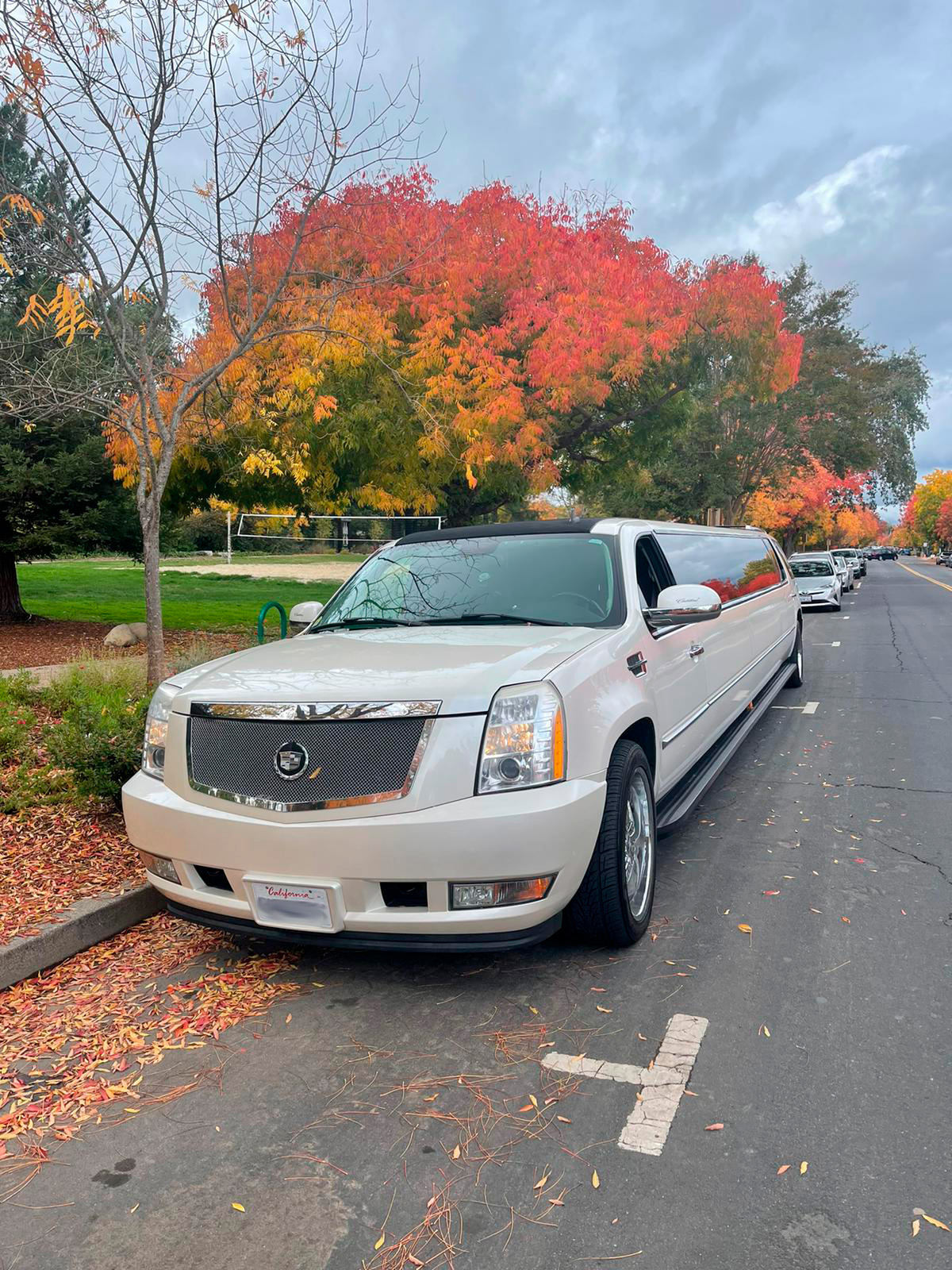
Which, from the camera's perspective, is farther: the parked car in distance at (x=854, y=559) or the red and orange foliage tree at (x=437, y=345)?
the parked car in distance at (x=854, y=559)

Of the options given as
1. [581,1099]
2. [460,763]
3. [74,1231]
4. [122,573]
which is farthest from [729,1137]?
[122,573]

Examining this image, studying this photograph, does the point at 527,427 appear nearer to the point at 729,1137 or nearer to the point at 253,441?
the point at 253,441

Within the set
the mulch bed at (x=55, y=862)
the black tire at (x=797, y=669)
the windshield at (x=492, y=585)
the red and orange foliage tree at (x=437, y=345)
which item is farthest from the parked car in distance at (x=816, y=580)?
the mulch bed at (x=55, y=862)

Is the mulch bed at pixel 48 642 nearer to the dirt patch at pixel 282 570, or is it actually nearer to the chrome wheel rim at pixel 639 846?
the chrome wheel rim at pixel 639 846

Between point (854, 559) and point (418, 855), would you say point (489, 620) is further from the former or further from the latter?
point (854, 559)

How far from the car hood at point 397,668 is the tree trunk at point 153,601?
3456 millimetres

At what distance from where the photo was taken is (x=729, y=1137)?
8.49ft

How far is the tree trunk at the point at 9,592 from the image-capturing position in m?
14.5

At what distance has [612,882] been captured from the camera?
11.6ft

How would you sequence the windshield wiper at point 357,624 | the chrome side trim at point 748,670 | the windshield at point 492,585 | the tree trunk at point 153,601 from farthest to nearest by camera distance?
the tree trunk at point 153,601, the chrome side trim at point 748,670, the windshield wiper at point 357,624, the windshield at point 492,585

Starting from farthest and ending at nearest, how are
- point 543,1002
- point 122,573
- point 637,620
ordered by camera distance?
point 122,573, point 637,620, point 543,1002

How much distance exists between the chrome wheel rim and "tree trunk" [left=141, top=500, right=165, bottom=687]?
185 inches

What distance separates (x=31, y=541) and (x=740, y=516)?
34.2m

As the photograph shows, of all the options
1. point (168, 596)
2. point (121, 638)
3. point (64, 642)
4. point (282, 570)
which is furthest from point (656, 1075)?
point (282, 570)
